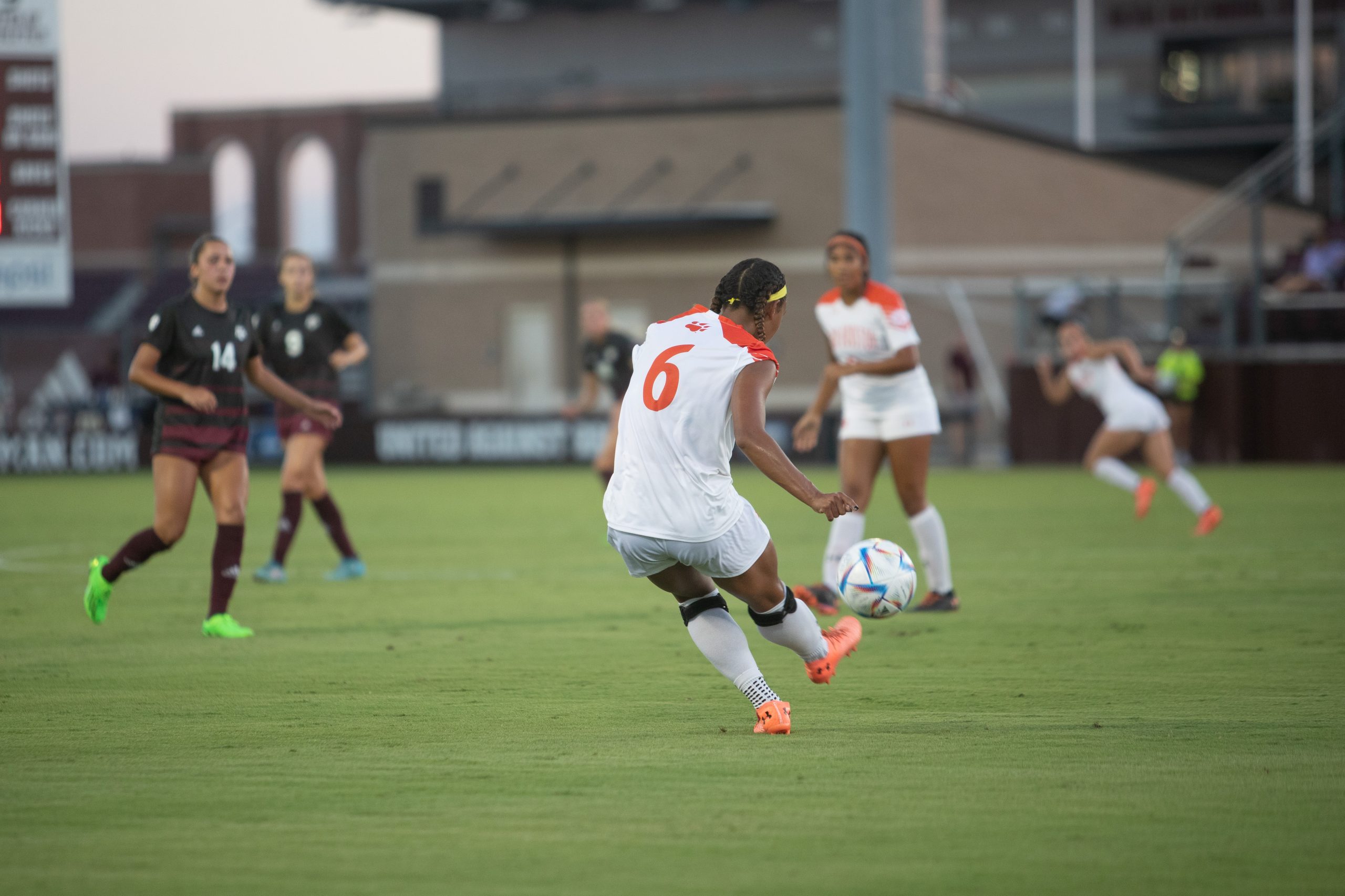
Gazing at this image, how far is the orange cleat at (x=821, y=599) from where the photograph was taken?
10750mm

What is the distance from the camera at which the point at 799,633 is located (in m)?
Result: 7.16

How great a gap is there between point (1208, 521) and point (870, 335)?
6.79m

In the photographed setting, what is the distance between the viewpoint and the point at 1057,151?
39188mm

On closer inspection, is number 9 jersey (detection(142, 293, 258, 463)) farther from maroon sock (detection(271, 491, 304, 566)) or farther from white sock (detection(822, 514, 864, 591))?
white sock (detection(822, 514, 864, 591))

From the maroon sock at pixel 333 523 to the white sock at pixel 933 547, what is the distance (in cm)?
468

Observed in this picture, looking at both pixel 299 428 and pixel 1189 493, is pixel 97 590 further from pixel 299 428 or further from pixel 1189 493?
pixel 1189 493

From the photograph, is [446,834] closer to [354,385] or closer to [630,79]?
[354,385]

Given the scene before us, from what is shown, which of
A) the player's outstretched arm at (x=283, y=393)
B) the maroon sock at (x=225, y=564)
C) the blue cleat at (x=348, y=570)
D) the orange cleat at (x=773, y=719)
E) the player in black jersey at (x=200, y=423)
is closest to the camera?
the orange cleat at (x=773, y=719)

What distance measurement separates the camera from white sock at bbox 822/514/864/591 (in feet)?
36.3

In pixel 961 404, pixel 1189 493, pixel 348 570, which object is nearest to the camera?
pixel 348 570

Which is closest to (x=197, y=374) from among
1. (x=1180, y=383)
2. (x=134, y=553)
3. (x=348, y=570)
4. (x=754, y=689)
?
(x=134, y=553)

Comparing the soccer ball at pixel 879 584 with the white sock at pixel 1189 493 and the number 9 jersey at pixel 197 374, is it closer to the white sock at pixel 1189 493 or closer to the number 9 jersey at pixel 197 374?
the number 9 jersey at pixel 197 374

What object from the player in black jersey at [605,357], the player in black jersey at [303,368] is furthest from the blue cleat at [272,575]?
the player in black jersey at [605,357]

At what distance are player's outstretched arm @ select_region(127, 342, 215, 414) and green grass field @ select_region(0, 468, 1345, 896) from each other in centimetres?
141
